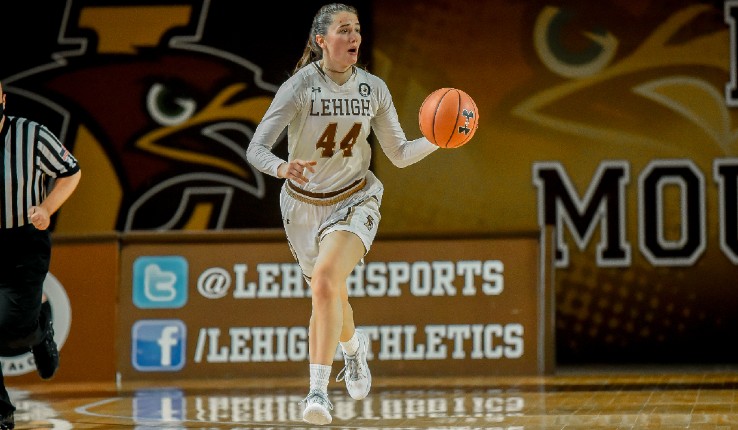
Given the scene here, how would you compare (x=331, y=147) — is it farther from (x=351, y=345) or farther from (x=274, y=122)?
(x=351, y=345)

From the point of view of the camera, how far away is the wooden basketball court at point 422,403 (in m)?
5.59

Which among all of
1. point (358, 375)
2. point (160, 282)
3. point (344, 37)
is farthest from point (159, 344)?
point (344, 37)

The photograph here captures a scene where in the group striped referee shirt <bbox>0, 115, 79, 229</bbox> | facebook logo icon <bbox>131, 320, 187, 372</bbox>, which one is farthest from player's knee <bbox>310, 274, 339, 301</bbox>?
facebook logo icon <bbox>131, 320, 187, 372</bbox>

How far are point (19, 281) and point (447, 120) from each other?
1.96 metres

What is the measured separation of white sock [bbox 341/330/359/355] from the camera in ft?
18.4

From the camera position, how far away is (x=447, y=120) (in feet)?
16.5

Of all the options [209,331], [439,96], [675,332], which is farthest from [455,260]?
[439,96]

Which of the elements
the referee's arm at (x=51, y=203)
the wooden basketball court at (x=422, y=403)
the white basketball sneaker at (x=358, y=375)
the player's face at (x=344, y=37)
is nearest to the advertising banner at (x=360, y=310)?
the wooden basketball court at (x=422, y=403)

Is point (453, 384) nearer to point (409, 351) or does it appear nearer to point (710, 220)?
point (409, 351)

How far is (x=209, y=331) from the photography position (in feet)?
27.5

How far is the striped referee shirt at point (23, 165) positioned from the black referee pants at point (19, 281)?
7 cm

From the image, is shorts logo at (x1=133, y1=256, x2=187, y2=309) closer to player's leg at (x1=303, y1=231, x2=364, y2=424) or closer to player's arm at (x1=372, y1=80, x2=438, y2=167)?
player's arm at (x1=372, y1=80, x2=438, y2=167)

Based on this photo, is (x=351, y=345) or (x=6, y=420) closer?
(x=6, y=420)

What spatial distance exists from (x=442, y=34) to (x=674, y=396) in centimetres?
442
